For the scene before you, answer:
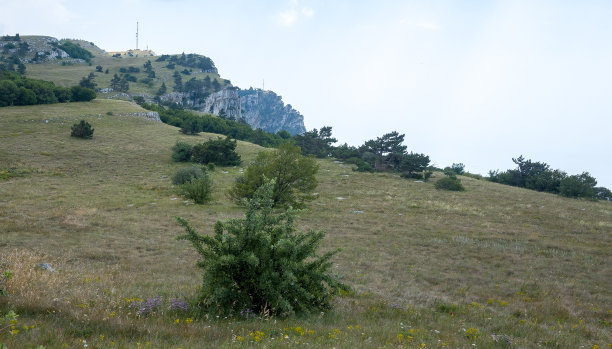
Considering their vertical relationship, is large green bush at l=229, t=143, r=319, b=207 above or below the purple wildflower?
above

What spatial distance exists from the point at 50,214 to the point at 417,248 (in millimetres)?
19300

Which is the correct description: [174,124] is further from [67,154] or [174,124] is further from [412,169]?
[412,169]

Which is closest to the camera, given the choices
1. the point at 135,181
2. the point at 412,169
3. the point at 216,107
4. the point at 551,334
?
the point at 551,334

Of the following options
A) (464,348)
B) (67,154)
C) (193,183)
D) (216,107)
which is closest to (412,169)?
(193,183)

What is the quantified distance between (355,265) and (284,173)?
12.4 m

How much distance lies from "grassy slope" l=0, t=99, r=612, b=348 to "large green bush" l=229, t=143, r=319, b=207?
1.78 meters

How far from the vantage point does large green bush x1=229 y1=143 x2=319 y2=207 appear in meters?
23.2

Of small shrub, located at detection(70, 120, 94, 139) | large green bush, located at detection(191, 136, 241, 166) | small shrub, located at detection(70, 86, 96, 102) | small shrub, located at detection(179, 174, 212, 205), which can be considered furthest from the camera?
small shrub, located at detection(70, 86, 96, 102)

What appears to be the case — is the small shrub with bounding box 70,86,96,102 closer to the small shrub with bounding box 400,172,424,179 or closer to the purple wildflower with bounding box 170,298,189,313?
the small shrub with bounding box 400,172,424,179

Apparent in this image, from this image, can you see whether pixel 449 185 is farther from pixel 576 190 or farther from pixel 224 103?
pixel 224 103

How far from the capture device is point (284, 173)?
77.7 ft

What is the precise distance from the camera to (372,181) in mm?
41156

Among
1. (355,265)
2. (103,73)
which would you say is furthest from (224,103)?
(355,265)

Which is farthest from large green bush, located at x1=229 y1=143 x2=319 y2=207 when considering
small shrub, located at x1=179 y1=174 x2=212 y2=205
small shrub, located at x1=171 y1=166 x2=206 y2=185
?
small shrub, located at x1=171 y1=166 x2=206 y2=185
